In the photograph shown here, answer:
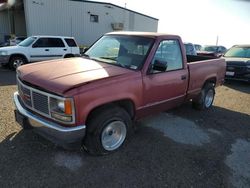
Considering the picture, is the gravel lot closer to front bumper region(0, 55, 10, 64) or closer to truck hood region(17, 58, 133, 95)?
truck hood region(17, 58, 133, 95)

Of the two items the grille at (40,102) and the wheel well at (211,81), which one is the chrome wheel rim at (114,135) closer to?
the grille at (40,102)

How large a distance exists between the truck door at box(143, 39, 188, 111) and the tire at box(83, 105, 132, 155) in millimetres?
578

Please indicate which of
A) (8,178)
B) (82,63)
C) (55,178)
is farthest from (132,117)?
(8,178)

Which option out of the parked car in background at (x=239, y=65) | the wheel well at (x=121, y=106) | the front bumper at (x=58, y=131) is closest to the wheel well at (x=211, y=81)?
the wheel well at (x=121, y=106)

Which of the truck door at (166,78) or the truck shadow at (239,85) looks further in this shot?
the truck shadow at (239,85)

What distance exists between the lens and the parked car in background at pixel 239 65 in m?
9.87

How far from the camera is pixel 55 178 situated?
10.4 ft

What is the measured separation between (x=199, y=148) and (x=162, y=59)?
1.76 m

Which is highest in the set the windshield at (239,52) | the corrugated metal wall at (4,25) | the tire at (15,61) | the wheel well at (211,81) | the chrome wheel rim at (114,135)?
the corrugated metal wall at (4,25)

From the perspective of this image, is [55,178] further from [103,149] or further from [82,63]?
[82,63]

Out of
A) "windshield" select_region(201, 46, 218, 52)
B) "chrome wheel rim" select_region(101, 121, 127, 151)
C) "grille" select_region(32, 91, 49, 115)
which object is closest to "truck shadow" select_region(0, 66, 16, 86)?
"grille" select_region(32, 91, 49, 115)

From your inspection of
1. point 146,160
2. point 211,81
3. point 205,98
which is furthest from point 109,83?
point 211,81

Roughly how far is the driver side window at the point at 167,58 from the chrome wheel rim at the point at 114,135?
3.59 feet

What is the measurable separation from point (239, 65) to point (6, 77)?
9829 mm
